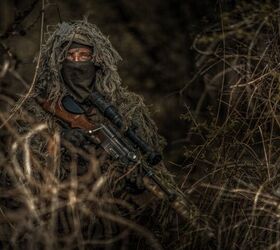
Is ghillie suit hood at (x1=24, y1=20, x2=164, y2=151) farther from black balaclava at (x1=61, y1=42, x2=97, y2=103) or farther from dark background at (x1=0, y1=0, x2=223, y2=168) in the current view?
dark background at (x1=0, y1=0, x2=223, y2=168)

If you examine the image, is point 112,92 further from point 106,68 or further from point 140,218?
point 140,218

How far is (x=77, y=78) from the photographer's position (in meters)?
4.75

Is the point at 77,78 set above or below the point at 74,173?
above

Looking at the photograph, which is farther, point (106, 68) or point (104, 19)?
point (104, 19)

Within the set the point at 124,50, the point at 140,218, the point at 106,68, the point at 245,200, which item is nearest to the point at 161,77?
the point at 124,50

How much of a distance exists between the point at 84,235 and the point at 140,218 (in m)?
0.35

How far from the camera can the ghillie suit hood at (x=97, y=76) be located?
4816 millimetres

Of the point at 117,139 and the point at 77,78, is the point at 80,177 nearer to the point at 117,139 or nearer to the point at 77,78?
the point at 117,139

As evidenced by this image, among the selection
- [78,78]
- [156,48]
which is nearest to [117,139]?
[78,78]

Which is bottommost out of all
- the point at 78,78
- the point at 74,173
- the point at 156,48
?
the point at 156,48

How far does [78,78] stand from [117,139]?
1.73 ft

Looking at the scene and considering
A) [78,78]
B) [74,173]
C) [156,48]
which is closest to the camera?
[74,173]

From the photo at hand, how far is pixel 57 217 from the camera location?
4.39 metres

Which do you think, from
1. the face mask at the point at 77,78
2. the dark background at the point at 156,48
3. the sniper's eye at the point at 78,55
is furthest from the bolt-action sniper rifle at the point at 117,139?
the dark background at the point at 156,48
